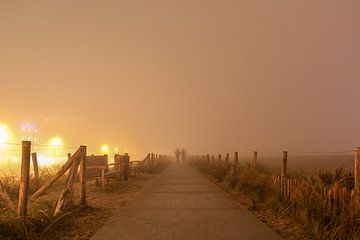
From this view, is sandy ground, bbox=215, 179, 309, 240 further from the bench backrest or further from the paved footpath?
the bench backrest

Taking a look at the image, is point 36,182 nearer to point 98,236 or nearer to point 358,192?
point 98,236

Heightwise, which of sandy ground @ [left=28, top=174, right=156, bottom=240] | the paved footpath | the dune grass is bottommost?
sandy ground @ [left=28, top=174, right=156, bottom=240]

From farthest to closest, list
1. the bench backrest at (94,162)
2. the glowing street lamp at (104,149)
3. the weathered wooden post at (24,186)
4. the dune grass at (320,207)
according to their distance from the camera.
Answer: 1. the glowing street lamp at (104,149)
2. the bench backrest at (94,162)
3. the weathered wooden post at (24,186)
4. the dune grass at (320,207)

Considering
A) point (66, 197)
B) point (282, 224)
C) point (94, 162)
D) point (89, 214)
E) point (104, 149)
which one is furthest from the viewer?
point (104, 149)

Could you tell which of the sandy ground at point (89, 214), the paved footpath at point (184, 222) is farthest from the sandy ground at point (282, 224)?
the sandy ground at point (89, 214)

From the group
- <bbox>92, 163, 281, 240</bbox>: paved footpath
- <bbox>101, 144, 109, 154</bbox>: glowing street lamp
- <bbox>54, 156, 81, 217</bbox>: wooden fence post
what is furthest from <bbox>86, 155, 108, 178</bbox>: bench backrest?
<bbox>101, 144, 109, 154</bbox>: glowing street lamp

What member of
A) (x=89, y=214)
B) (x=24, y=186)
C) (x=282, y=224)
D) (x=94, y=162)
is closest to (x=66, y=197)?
(x=89, y=214)

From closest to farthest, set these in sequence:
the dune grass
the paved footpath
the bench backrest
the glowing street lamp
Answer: the dune grass → the paved footpath → the bench backrest → the glowing street lamp

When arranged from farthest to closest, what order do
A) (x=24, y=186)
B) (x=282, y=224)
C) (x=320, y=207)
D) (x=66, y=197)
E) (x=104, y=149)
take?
(x=104, y=149) < (x=66, y=197) < (x=282, y=224) < (x=320, y=207) < (x=24, y=186)

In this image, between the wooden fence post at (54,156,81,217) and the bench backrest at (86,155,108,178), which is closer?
the wooden fence post at (54,156,81,217)

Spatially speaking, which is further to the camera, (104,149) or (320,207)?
(104,149)

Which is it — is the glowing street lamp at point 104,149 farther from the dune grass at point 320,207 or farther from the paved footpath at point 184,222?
the dune grass at point 320,207

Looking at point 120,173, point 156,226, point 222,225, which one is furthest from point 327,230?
point 120,173

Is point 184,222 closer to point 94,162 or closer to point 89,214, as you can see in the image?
point 89,214
